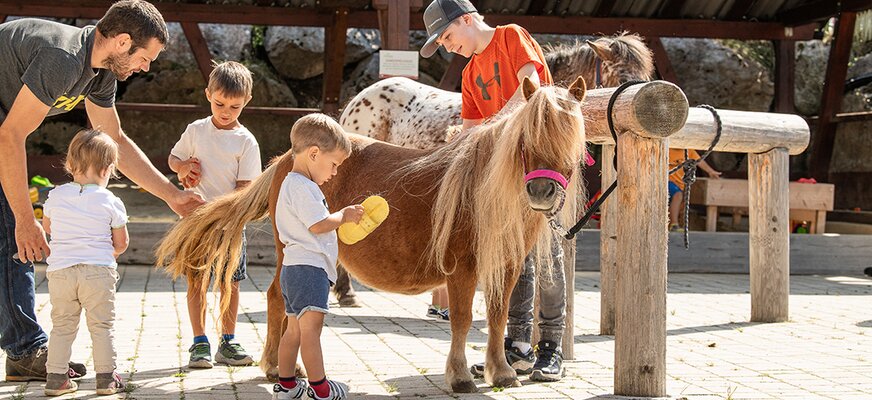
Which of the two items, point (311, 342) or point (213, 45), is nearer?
point (311, 342)

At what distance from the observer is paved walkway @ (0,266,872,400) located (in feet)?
14.4

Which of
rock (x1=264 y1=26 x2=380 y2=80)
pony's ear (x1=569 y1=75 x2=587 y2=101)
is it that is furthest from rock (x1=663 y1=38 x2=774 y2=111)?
pony's ear (x1=569 y1=75 x2=587 y2=101)

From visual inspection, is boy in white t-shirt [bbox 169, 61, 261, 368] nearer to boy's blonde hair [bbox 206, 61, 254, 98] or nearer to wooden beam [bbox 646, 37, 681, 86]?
boy's blonde hair [bbox 206, 61, 254, 98]

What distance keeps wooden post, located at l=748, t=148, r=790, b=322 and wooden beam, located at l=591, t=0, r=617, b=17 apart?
6.01 meters

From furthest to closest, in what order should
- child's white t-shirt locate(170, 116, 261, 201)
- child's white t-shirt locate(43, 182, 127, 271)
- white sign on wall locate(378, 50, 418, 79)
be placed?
white sign on wall locate(378, 50, 418, 79)
child's white t-shirt locate(170, 116, 261, 201)
child's white t-shirt locate(43, 182, 127, 271)

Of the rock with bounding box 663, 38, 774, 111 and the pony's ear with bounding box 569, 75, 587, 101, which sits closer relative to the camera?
the pony's ear with bounding box 569, 75, 587, 101

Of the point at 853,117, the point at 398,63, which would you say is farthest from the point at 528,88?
the point at 853,117

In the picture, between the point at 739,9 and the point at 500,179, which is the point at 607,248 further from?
the point at 739,9

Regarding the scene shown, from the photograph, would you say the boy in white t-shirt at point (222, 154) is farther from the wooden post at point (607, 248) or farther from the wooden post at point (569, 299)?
the wooden post at point (607, 248)

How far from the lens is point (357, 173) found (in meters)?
4.68

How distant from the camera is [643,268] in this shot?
13.3 ft

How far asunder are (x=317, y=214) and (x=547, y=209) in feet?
2.91

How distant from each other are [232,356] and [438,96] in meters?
3.34

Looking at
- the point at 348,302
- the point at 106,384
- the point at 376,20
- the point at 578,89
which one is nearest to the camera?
the point at 578,89
